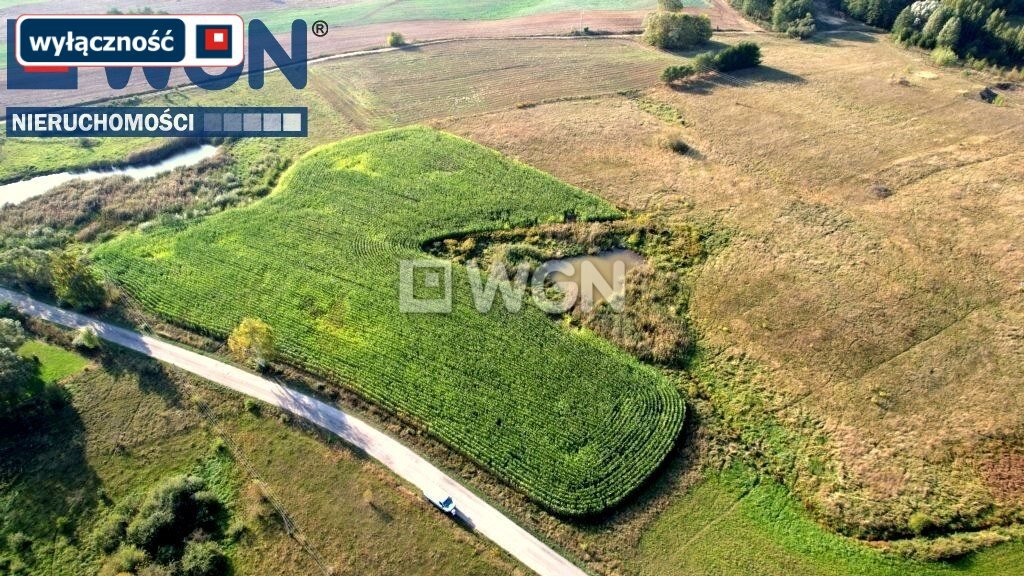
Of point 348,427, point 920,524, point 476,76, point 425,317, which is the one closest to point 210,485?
point 348,427

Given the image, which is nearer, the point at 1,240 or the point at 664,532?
the point at 664,532

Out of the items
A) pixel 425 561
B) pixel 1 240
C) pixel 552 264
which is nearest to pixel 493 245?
pixel 552 264

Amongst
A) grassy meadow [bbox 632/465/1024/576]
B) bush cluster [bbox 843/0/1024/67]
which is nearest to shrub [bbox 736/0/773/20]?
bush cluster [bbox 843/0/1024/67]

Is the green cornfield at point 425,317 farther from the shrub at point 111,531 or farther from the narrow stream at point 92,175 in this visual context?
the narrow stream at point 92,175

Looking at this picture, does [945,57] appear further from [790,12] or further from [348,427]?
[348,427]

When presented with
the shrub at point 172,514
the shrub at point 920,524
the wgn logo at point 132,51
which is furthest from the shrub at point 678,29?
the shrub at point 172,514

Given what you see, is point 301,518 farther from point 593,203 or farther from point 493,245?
point 593,203

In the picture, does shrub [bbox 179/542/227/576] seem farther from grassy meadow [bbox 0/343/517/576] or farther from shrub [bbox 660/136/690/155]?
shrub [bbox 660/136/690/155]
